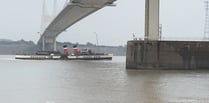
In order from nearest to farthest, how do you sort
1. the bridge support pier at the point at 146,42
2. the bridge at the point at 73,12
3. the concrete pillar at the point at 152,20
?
the bridge support pier at the point at 146,42 → the concrete pillar at the point at 152,20 → the bridge at the point at 73,12

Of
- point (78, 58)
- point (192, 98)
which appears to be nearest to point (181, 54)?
point (192, 98)

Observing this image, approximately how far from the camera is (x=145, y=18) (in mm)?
43906

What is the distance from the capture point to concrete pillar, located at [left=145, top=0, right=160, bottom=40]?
42.9 metres

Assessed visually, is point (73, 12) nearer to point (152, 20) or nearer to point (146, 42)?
point (152, 20)

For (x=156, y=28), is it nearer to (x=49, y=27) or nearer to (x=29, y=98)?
(x=29, y=98)

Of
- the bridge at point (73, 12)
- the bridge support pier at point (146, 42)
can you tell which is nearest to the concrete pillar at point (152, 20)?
the bridge support pier at point (146, 42)

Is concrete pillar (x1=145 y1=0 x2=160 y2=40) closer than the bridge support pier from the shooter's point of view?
No

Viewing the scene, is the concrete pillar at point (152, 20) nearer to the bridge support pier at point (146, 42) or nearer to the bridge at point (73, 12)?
the bridge support pier at point (146, 42)

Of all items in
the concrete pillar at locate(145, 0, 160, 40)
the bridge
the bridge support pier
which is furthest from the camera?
the bridge

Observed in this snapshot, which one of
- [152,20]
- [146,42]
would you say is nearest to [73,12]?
[152,20]

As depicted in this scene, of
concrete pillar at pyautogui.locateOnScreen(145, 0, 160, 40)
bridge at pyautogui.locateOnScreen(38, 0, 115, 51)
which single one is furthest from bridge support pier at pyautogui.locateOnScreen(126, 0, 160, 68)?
bridge at pyautogui.locateOnScreen(38, 0, 115, 51)

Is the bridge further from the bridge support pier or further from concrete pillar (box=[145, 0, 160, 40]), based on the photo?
the bridge support pier

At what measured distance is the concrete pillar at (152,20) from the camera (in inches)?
1690

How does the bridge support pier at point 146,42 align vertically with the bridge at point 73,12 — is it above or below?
below
